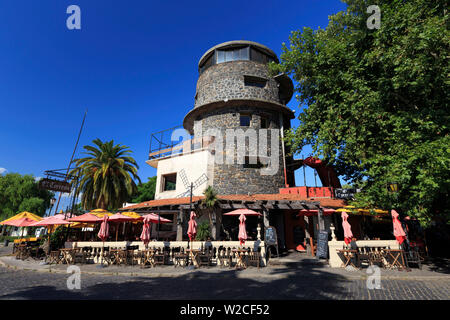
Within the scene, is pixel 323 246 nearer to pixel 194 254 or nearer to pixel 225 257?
pixel 225 257

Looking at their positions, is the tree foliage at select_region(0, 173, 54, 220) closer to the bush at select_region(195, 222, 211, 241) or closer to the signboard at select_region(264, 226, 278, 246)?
the bush at select_region(195, 222, 211, 241)

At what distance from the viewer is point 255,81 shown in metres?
21.4

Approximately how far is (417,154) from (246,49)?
18.5m

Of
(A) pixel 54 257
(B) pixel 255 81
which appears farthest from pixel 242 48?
(A) pixel 54 257

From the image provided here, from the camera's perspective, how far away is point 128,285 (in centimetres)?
741

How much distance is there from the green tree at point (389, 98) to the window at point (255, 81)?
A: 22.8 ft

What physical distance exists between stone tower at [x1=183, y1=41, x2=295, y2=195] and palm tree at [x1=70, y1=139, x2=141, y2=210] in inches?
313

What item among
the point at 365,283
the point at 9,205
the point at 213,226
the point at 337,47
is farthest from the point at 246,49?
the point at 9,205

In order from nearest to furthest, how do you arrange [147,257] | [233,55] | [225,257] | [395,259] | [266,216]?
[395,259] → [147,257] → [225,257] → [266,216] → [233,55]

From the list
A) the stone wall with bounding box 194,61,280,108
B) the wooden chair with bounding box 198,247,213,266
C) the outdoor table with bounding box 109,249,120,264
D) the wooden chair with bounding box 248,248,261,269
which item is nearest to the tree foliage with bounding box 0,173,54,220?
the outdoor table with bounding box 109,249,120,264

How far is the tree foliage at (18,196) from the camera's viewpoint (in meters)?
33.6

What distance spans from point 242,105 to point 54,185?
1533 centimetres

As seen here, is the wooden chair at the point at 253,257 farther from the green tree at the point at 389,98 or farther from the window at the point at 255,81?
the window at the point at 255,81
